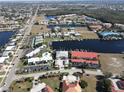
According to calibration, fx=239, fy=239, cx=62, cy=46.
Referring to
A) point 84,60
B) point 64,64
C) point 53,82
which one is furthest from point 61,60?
point 53,82

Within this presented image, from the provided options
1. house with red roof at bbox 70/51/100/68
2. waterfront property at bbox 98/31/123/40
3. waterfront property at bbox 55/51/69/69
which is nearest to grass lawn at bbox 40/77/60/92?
waterfront property at bbox 55/51/69/69

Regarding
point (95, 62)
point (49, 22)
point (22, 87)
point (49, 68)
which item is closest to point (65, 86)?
point (22, 87)

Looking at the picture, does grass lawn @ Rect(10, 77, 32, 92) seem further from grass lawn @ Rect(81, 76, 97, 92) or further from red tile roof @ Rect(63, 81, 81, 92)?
grass lawn @ Rect(81, 76, 97, 92)

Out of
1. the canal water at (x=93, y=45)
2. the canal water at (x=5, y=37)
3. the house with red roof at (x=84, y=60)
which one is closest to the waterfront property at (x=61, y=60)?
the house with red roof at (x=84, y=60)

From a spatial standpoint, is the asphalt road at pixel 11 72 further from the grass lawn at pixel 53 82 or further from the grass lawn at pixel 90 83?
the grass lawn at pixel 90 83

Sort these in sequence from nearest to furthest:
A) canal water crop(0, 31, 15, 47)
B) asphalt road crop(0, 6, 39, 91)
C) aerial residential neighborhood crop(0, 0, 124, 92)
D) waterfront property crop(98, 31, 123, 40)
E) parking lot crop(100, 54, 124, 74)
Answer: aerial residential neighborhood crop(0, 0, 124, 92) < asphalt road crop(0, 6, 39, 91) < parking lot crop(100, 54, 124, 74) < canal water crop(0, 31, 15, 47) < waterfront property crop(98, 31, 123, 40)

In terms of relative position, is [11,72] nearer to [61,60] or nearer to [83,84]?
[61,60]

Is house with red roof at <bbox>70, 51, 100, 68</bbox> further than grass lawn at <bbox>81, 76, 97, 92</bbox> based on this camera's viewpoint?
Yes
